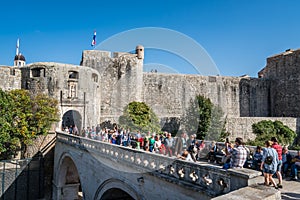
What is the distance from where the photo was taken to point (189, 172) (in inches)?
220

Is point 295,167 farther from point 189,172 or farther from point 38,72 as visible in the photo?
point 38,72

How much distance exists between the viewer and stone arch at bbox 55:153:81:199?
17562 millimetres

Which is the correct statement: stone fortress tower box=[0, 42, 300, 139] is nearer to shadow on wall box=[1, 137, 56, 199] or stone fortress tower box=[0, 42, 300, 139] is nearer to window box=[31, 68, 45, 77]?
window box=[31, 68, 45, 77]

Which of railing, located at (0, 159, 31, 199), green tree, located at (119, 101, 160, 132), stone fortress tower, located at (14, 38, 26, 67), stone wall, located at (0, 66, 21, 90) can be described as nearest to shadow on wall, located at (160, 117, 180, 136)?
green tree, located at (119, 101, 160, 132)

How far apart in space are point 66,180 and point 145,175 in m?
13.0

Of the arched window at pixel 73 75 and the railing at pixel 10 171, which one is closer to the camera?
the railing at pixel 10 171

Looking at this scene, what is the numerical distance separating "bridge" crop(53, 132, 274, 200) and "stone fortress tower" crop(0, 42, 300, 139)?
21.0 feet

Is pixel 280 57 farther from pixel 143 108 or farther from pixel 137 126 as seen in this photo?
pixel 137 126

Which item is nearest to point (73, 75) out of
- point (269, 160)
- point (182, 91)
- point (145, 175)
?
point (182, 91)

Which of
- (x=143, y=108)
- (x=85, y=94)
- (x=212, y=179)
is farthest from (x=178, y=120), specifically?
(x=212, y=179)

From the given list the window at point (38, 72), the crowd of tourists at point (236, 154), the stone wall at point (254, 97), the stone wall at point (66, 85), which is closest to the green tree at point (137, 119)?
the stone wall at point (66, 85)

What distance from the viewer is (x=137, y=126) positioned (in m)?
19.8

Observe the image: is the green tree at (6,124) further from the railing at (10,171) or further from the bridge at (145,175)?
the bridge at (145,175)

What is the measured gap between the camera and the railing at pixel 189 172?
445cm
